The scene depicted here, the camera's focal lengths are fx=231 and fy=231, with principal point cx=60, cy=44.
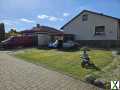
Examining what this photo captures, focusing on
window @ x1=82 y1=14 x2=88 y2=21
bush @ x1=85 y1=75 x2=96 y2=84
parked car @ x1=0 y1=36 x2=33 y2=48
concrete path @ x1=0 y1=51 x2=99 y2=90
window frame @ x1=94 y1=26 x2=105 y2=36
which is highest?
window @ x1=82 y1=14 x2=88 y2=21

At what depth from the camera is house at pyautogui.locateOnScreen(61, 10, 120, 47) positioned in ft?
94.1

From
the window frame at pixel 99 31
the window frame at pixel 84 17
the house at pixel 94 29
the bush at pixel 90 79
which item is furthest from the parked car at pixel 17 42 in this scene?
the bush at pixel 90 79

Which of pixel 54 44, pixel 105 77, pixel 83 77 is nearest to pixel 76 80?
pixel 83 77

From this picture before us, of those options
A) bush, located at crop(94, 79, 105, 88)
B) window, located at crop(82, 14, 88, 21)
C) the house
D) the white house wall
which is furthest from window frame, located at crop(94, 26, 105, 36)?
bush, located at crop(94, 79, 105, 88)

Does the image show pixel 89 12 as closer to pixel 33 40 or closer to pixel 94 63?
pixel 33 40

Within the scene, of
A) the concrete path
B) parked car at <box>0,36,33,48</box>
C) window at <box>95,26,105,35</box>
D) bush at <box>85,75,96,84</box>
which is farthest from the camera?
parked car at <box>0,36,33,48</box>

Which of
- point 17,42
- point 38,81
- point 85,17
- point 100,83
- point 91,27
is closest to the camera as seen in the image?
point 100,83

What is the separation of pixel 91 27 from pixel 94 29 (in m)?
0.55

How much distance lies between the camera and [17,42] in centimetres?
3241

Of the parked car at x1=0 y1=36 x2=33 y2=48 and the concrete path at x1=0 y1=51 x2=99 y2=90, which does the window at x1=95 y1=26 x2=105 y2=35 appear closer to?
the parked car at x1=0 y1=36 x2=33 y2=48

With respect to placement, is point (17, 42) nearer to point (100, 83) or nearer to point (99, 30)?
point (99, 30)

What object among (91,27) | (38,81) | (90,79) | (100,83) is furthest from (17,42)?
(100,83)

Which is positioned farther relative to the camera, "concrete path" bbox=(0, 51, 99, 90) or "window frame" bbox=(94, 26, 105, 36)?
"window frame" bbox=(94, 26, 105, 36)

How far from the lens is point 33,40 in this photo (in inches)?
1320
